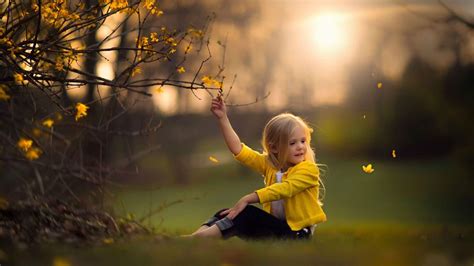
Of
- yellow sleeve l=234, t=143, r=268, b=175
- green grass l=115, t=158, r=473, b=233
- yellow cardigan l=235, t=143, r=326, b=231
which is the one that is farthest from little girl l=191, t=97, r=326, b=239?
green grass l=115, t=158, r=473, b=233

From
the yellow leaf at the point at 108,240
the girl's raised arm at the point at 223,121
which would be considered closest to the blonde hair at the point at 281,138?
the girl's raised arm at the point at 223,121

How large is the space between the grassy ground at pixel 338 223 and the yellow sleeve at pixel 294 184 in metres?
0.38

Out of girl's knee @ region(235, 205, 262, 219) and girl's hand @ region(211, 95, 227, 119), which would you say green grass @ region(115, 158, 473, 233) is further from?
girl's knee @ region(235, 205, 262, 219)

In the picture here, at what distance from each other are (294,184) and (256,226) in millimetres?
464

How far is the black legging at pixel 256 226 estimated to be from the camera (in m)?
6.26

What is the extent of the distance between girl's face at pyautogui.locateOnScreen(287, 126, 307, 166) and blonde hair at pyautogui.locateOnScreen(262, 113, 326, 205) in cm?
3

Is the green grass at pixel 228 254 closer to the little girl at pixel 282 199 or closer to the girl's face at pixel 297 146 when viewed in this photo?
the little girl at pixel 282 199

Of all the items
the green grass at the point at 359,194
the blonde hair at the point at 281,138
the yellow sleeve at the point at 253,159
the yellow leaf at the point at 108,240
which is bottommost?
the green grass at the point at 359,194

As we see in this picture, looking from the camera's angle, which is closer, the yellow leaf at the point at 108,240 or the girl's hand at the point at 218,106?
the yellow leaf at the point at 108,240

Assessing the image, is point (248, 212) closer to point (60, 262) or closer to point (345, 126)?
point (60, 262)

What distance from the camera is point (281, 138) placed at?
6.44m

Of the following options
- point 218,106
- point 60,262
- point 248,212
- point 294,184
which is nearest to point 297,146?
point 294,184

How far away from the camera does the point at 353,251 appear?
6152 mm

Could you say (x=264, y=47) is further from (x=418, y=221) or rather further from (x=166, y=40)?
(x=166, y=40)
